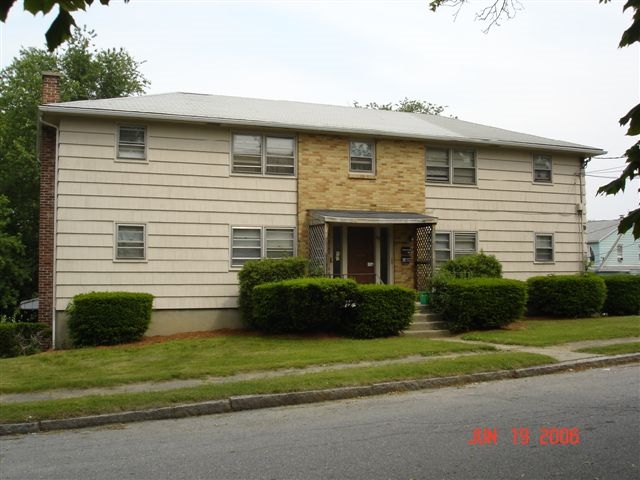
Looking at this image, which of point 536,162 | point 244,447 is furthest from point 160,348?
point 536,162

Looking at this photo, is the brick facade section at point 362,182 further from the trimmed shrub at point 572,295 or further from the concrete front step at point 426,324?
the trimmed shrub at point 572,295

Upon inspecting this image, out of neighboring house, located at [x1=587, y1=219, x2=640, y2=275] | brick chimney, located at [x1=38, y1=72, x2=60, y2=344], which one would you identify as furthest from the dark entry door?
neighboring house, located at [x1=587, y1=219, x2=640, y2=275]

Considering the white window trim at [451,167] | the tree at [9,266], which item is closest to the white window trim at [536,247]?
the white window trim at [451,167]

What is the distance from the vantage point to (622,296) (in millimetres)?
19188

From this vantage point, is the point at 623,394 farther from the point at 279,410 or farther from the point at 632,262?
the point at 632,262

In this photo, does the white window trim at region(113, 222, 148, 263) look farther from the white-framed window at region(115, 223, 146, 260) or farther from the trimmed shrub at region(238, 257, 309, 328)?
the trimmed shrub at region(238, 257, 309, 328)

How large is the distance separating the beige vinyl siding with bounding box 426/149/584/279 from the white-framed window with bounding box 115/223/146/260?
28.1 ft

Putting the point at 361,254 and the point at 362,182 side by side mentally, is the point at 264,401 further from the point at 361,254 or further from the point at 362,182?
the point at 362,182

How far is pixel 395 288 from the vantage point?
14.9 m

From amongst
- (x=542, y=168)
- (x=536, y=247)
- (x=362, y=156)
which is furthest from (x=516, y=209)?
(x=362, y=156)

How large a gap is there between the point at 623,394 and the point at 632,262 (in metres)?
55.6

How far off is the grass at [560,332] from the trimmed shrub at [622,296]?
6.97 feet

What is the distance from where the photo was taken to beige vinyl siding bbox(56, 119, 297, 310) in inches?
619

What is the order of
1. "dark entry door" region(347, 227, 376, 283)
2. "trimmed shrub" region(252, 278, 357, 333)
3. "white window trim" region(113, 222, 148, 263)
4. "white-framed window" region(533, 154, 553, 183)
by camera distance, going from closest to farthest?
1. "trimmed shrub" region(252, 278, 357, 333)
2. "white window trim" region(113, 222, 148, 263)
3. "dark entry door" region(347, 227, 376, 283)
4. "white-framed window" region(533, 154, 553, 183)
